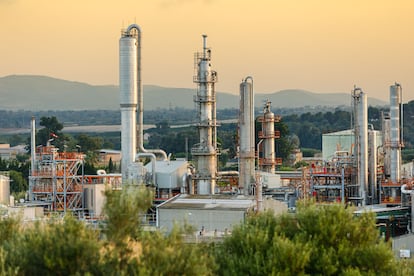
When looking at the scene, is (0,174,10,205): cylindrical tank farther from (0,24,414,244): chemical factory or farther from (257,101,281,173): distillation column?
(257,101,281,173): distillation column

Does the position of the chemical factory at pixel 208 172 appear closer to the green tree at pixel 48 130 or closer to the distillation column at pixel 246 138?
the distillation column at pixel 246 138

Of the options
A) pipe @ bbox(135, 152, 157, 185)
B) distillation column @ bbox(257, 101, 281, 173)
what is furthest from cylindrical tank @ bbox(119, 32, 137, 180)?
distillation column @ bbox(257, 101, 281, 173)

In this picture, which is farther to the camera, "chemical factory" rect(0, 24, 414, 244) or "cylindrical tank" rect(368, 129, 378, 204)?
"cylindrical tank" rect(368, 129, 378, 204)

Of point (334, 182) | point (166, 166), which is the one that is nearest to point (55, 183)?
point (166, 166)

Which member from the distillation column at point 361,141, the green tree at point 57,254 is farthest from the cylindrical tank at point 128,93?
the green tree at point 57,254

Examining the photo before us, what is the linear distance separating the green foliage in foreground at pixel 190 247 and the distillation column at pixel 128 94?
2396 centimetres

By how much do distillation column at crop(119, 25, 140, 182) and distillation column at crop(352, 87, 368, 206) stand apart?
38.2 ft

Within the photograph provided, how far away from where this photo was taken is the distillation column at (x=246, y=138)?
58912mm

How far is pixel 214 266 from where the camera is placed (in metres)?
28.3

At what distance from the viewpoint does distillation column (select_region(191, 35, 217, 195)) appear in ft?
191

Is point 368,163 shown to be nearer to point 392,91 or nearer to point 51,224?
→ point 392,91

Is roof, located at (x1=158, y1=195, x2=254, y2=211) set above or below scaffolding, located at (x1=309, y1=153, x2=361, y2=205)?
below

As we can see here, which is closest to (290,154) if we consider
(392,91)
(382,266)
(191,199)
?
(392,91)

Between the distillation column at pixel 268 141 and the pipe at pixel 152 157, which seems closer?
the pipe at pixel 152 157
